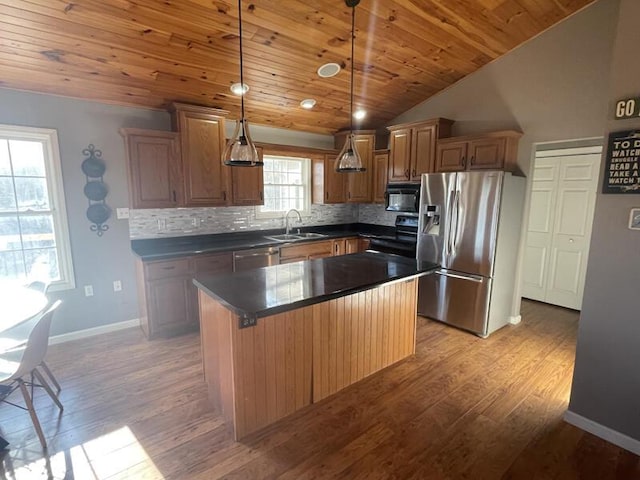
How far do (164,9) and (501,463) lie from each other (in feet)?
11.7

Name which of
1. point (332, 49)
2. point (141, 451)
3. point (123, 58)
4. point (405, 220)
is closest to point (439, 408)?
point (141, 451)

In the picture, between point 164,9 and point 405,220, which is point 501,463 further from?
point 164,9

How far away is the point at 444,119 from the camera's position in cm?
403

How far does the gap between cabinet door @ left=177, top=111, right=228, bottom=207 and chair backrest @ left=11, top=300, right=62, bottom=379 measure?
1838 mm

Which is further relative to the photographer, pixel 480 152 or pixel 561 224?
→ pixel 561 224

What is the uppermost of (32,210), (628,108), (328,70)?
(328,70)

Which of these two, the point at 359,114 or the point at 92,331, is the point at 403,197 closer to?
the point at 359,114

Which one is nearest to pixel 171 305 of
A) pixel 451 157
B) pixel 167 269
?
pixel 167 269

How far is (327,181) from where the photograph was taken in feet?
15.8

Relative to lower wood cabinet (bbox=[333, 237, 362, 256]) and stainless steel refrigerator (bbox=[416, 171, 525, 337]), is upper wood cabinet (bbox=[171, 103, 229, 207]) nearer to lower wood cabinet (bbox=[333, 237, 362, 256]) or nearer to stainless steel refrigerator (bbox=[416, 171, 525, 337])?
lower wood cabinet (bbox=[333, 237, 362, 256])

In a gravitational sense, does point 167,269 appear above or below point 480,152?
below

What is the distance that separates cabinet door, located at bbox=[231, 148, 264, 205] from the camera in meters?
3.90

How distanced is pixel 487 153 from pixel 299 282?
2676 millimetres

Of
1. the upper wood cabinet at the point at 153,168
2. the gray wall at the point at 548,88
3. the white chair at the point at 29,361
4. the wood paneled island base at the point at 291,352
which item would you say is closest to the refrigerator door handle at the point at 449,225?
the gray wall at the point at 548,88
